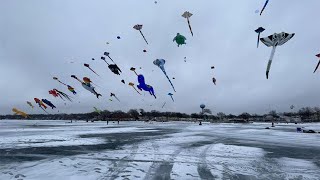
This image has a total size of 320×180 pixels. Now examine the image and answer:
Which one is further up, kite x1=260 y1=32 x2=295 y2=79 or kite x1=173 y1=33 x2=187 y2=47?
kite x1=173 y1=33 x2=187 y2=47

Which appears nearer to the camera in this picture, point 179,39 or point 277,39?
point 277,39

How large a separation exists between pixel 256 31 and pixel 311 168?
9.01m

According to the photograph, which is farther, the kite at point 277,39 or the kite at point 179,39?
the kite at point 179,39

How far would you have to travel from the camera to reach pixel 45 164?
12.5m

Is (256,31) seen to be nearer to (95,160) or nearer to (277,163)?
(277,163)

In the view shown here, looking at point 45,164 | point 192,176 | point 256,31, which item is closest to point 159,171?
point 192,176

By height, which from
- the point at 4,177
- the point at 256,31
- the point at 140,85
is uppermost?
the point at 256,31

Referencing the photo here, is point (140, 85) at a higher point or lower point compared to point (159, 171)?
higher

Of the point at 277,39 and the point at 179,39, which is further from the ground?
the point at 179,39

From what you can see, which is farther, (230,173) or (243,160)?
(243,160)

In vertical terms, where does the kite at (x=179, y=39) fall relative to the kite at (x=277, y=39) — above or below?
above

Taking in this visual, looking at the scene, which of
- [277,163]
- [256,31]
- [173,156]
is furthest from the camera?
[256,31]

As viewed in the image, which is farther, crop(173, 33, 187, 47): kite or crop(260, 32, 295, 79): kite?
crop(173, 33, 187, 47): kite

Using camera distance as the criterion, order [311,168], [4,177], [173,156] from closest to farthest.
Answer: [4,177]
[311,168]
[173,156]
